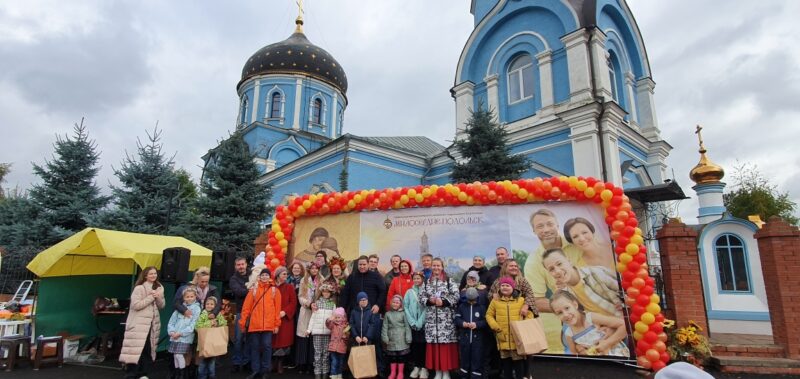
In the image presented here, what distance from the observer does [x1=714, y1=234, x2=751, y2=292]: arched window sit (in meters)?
7.00

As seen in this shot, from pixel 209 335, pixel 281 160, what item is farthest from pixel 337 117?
pixel 209 335

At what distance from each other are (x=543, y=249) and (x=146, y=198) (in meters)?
12.3

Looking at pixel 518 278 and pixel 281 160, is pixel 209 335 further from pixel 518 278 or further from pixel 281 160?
pixel 281 160

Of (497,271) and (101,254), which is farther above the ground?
(101,254)

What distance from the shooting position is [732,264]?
7086 mm

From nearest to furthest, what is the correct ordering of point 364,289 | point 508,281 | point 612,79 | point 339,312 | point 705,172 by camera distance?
1. point 508,281
2. point 339,312
3. point 364,289
4. point 705,172
5. point 612,79

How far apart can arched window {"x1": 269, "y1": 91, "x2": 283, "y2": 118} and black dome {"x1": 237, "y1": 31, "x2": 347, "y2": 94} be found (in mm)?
1479

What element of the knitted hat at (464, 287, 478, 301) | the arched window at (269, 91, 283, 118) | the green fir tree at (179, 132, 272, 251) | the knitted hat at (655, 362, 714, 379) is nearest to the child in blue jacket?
the knitted hat at (464, 287, 478, 301)

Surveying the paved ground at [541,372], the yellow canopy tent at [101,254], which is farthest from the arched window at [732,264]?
the yellow canopy tent at [101,254]

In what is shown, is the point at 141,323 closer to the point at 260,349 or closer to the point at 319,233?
the point at 260,349

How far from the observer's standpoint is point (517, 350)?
203 inches

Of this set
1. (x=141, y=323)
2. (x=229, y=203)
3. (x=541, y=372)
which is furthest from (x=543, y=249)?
(x=229, y=203)

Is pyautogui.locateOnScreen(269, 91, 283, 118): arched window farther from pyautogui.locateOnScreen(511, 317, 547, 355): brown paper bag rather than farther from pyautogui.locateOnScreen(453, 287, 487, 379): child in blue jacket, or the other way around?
pyautogui.locateOnScreen(511, 317, 547, 355): brown paper bag

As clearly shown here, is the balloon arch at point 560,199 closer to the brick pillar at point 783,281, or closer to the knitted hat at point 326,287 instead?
the brick pillar at point 783,281
